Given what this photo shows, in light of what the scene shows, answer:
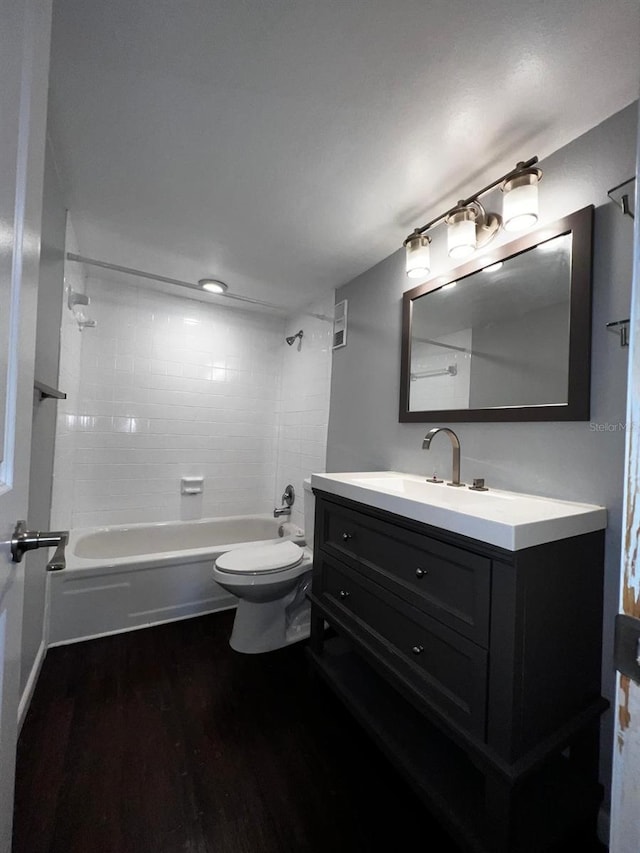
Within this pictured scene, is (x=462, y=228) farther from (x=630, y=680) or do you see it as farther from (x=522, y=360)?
(x=630, y=680)

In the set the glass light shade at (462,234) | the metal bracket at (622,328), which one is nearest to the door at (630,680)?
the metal bracket at (622,328)

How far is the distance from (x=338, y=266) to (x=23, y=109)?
1.76 m

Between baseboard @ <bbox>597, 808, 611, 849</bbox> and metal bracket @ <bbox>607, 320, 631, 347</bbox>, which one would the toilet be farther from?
metal bracket @ <bbox>607, 320, 631, 347</bbox>

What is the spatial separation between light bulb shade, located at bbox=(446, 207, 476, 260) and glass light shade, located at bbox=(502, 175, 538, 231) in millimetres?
148

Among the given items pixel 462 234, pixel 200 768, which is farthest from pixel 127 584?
pixel 462 234

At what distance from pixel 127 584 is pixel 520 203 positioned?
103 inches

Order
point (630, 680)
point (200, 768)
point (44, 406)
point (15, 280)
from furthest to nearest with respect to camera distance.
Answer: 1. point (44, 406)
2. point (200, 768)
3. point (15, 280)
4. point (630, 680)

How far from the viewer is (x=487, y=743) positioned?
868 millimetres

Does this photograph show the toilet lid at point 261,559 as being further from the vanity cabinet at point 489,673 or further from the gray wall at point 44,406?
A: the gray wall at point 44,406

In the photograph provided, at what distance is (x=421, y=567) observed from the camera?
105 centimetres

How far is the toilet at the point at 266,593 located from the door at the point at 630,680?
1.50m

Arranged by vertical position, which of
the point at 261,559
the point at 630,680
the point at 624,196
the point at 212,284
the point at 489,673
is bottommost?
the point at 261,559

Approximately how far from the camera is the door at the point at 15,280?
52 cm

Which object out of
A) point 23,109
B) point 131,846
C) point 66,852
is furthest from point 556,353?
point 66,852
